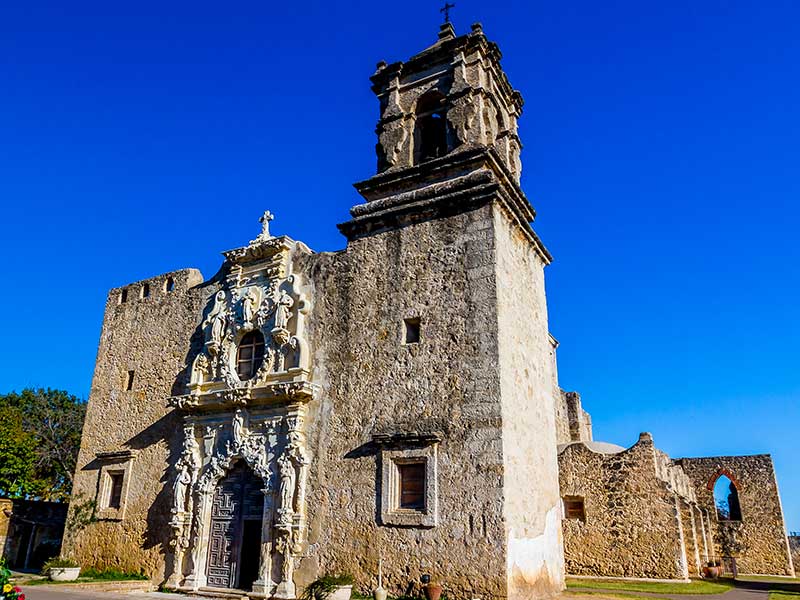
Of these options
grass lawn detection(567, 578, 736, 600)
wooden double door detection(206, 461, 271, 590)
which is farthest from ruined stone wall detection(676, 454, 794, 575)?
wooden double door detection(206, 461, 271, 590)

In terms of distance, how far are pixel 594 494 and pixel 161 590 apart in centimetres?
1216

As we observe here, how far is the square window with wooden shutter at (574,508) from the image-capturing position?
762 inches

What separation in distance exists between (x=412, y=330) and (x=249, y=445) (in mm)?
4568

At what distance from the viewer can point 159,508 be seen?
1565 centimetres

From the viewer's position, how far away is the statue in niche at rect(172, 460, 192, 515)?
1494 centimetres

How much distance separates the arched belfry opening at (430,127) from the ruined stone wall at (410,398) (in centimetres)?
266

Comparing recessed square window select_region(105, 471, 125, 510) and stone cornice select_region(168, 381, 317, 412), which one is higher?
stone cornice select_region(168, 381, 317, 412)

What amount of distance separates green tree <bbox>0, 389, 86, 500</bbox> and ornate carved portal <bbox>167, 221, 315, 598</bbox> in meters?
17.2

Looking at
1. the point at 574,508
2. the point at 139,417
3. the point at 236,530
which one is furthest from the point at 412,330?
the point at 574,508

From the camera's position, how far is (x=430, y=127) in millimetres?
16359

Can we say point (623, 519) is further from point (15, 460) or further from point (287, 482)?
point (15, 460)

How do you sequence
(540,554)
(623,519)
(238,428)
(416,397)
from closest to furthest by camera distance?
1. (540,554)
2. (416,397)
3. (238,428)
4. (623,519)

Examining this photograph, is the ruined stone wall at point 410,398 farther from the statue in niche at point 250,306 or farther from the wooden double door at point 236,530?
the statue in niche at point 250,306

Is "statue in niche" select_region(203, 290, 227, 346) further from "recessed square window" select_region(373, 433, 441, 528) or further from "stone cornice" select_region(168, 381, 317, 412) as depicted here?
"recessed square window" select_region(373, 433, 441, 528)
